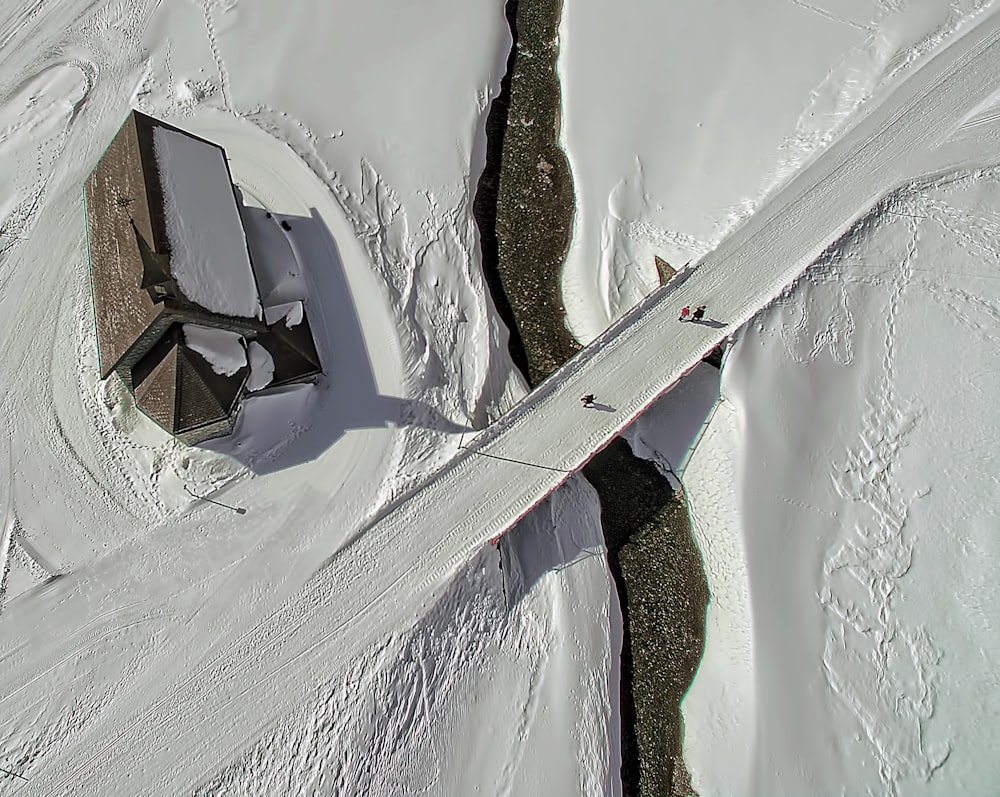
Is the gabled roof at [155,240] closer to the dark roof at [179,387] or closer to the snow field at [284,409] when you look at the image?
the dark roof at [179,387]

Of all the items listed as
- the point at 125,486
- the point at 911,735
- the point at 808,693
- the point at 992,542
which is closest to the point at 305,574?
the point at 125,486

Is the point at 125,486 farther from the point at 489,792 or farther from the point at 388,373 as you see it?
the point at 489,792

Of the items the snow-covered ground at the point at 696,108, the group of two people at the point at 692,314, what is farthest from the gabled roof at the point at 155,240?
the group of two people at the point at 692,314

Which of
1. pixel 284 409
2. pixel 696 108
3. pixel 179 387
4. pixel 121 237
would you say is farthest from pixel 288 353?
pixel 696 108

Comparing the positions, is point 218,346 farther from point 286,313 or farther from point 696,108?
point 696,108

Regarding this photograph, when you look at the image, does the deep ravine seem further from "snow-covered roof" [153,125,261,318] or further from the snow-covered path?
"snow-covered roof" [153,125,261,318]

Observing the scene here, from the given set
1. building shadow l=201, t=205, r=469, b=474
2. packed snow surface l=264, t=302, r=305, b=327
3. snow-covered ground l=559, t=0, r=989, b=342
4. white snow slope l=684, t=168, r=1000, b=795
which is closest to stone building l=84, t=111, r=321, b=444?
packed snow surface l=264, t=302, r=305, b=327

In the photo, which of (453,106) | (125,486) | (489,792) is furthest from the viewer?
(453,106)

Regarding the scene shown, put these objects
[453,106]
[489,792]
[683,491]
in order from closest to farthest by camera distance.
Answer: [489,792], [683,491], [453,106]
